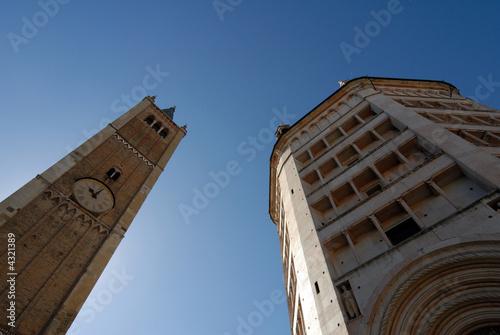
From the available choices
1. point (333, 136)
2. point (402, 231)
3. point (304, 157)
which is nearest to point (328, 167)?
point (304, 157)

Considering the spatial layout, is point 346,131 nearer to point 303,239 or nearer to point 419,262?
point 303,239

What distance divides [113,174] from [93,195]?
127 inches

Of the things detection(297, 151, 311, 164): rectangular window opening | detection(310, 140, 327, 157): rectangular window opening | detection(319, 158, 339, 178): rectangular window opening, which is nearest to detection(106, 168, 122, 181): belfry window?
detection(297, 151, 311, 164): rectangular window opening

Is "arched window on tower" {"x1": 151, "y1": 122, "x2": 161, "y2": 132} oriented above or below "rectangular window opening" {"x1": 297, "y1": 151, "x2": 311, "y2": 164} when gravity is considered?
above

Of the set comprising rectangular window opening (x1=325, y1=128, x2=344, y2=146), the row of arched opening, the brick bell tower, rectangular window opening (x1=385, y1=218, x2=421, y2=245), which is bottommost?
rectangular window opening (x1=385, y1=218, x2=421, y2=245)

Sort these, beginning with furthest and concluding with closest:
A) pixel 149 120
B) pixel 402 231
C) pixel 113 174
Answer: pixel 149 120, pixel 113 174, pixel 402 231

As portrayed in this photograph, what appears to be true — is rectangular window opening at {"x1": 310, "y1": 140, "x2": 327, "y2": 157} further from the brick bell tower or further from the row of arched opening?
the row of arched opening

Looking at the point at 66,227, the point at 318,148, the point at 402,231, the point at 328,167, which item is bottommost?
the point at 402,231

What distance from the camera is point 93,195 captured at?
70.4 feet

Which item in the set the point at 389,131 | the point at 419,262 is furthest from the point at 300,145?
the point at 419,262

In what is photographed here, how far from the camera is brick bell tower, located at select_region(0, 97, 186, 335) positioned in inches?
590

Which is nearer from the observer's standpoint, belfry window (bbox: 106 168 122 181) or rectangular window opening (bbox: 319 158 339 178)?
rectangular window opening (bbox: 319 158 339 178)

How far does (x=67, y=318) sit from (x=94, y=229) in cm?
587

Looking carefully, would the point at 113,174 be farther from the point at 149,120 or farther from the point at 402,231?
the point at 402,231
